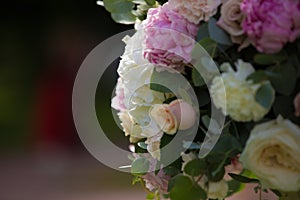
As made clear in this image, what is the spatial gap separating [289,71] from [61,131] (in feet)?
16.5

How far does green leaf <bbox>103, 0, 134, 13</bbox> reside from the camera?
82 cm

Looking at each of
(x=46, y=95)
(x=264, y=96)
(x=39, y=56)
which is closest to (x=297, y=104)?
(x=264, y=96)

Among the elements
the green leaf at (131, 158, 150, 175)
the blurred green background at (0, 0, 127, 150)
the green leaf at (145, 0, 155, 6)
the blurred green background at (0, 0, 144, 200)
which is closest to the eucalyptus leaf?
the green leaf at (131, 158, 150, 175)

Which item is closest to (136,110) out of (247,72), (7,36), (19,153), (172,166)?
(172,166)

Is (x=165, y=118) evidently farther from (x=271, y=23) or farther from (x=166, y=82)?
(x=271, y=23)

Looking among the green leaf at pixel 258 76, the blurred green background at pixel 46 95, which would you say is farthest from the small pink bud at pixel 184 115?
the blurred green background at pixel 46 95

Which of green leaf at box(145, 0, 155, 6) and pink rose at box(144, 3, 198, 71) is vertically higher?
green leaf at box(145, 0, 155, 6)

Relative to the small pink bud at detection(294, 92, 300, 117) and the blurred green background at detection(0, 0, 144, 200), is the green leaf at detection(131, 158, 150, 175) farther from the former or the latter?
the blurred green background at detection(0, 0, 144, 200)

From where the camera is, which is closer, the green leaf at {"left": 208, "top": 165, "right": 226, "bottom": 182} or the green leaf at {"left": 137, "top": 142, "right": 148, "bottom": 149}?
the green leaf at {"left": 208, "top": 165, "right": 226, "bottom": 182}

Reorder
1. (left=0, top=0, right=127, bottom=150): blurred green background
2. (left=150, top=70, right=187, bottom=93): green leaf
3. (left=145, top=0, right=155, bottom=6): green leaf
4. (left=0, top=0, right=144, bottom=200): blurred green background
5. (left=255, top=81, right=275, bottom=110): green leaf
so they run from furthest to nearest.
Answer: (left=0, top=0, right=127, bottom=150): blurred green background < (left=0, top=0, right=144, bottom=200): blurred green background < (left=145, top=0, right=155, bottom=6): green leaf < (left=150, top=70, right=187, bottom=93): green leaf < (left=255, top=81, right=275, bottom=110): green leaf

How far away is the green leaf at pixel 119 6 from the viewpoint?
0.82m

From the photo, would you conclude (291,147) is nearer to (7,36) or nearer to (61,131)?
(61,131)

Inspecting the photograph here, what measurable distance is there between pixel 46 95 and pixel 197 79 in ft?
16.6

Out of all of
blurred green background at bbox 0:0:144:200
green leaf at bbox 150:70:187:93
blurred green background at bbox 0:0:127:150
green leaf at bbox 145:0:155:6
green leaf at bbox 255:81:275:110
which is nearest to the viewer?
green leaf at bbox 255:81:275:110
